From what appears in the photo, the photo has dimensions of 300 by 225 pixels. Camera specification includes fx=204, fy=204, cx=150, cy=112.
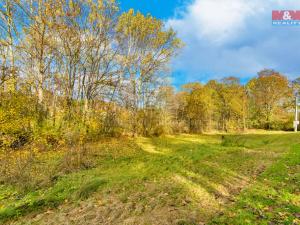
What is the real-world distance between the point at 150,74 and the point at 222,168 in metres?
14.6

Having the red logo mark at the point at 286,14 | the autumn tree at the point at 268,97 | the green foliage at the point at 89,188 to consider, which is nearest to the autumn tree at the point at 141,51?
the red logo mark at the point at 286,14

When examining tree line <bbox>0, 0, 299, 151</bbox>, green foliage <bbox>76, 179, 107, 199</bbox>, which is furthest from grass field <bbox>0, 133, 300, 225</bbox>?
tree line <bbox>0, 0, 299, 151</bbox>

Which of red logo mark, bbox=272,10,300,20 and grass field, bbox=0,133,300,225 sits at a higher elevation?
red logo mark, bbox=272,10,300,20

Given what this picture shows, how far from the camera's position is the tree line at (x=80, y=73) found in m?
8.34

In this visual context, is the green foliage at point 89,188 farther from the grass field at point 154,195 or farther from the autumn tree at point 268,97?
the autumn tree at point 268,97

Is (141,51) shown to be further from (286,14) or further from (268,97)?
(268,97)

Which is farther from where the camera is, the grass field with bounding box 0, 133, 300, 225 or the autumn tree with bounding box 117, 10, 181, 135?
the autumn tree with bounding box 117, 10, 181, 135

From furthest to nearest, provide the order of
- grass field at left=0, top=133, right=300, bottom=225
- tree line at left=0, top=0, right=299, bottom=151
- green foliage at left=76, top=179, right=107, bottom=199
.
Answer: tree line at left=0, top=0, right=299, bottom=151 → green foliage at left=76, top=179, right=107, bottom=199 → grass field at left=0, top=133, right=300, bottom=225

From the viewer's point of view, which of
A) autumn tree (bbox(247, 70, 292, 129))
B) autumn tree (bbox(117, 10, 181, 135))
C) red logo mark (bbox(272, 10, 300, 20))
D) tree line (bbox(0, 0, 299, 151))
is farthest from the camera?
autumn tree (bbox(247, 70, 292, 129))

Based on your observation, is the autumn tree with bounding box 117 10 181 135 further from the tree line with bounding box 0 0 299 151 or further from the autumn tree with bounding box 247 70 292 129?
the autumn tree with bounding box 247 70 292 129

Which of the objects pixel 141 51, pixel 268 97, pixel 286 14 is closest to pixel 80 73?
pixel 141 51

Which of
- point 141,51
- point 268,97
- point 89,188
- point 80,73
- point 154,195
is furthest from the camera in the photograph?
point 268,97

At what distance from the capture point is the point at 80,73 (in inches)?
519

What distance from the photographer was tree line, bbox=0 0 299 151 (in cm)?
834
